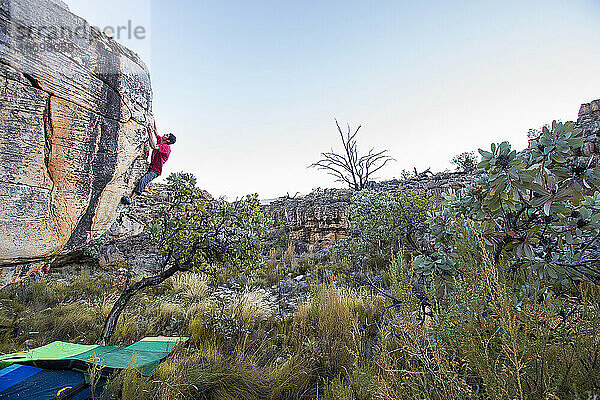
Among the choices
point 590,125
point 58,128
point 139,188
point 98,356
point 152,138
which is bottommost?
point 98,356

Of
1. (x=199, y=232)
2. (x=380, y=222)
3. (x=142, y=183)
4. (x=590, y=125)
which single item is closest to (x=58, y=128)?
(x=142, y=183)

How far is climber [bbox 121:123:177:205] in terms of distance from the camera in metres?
3.20

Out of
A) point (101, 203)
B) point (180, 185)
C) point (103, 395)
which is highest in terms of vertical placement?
point (180, 185)

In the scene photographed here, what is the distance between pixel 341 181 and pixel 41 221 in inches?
625

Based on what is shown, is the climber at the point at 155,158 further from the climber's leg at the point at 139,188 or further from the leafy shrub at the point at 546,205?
the leafy shrub at the point at 546,205

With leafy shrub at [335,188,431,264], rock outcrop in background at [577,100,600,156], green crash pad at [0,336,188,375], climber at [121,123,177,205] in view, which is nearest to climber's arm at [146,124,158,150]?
climber at [121,123,177,205]

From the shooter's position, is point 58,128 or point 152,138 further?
point 152,138

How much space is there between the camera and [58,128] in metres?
2.29

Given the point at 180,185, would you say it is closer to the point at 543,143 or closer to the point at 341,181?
the point at 543,143

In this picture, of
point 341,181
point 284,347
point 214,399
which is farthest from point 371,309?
point 341,181

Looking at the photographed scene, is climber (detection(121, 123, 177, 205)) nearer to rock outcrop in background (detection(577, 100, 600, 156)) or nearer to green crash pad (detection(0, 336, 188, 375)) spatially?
green crash pad (detection(0, 336, 188, 375))

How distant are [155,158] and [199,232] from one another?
1357 millimetres

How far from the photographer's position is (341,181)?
57.3 feet

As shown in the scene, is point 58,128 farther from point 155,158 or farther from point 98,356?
point 98,356
